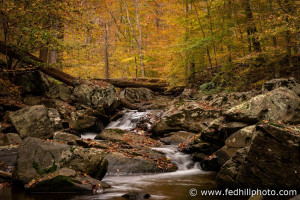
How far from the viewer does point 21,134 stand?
9.02m

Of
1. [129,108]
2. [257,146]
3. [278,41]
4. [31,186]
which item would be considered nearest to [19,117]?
[31,186]

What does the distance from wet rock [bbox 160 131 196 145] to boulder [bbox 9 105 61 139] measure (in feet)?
16.4

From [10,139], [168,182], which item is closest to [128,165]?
[168,182]

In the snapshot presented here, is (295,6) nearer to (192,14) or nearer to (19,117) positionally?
(192,14)

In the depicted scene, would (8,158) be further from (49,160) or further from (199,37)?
(199,37)

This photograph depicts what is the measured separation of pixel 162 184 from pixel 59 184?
260 cm

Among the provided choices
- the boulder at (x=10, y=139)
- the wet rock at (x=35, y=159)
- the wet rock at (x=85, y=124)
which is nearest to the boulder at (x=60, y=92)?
the wet rock at (x=85, y=124)

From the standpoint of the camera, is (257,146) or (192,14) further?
(192,14)

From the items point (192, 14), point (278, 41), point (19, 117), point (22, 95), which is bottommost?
point (19, 117)

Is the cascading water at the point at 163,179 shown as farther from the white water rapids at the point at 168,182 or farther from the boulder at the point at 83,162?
the boulder at the point at 83,162

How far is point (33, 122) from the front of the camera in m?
9.30

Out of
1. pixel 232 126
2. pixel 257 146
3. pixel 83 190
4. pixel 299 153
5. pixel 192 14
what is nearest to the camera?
pixel 299 153

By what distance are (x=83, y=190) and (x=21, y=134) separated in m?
5.37

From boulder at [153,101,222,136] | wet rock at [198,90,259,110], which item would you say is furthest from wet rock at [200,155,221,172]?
wet rock at [198,90,259,110]
